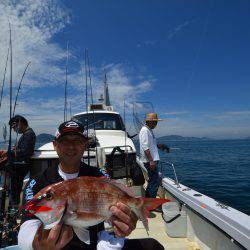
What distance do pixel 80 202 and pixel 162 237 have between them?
11.9ft

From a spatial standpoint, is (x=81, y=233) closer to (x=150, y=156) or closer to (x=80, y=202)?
(x=80, y=202)

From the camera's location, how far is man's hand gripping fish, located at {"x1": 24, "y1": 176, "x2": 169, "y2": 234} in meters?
1.91

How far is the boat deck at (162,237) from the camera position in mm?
4656

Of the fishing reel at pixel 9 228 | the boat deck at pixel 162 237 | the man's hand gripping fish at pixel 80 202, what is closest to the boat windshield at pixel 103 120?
the boat deck at pixel 162 237

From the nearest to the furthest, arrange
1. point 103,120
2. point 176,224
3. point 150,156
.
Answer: point 176,224
point 150,156
point 103,120

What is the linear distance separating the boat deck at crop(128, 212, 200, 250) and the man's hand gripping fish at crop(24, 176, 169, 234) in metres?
2.97

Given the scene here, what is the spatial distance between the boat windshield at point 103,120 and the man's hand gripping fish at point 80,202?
6.80m

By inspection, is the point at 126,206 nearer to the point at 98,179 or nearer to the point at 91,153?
the point at 98,179

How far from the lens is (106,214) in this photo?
6.65ft

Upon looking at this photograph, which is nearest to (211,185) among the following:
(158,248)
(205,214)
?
(205,214)

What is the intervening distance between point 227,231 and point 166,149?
155 inches

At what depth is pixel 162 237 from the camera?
16.6ft

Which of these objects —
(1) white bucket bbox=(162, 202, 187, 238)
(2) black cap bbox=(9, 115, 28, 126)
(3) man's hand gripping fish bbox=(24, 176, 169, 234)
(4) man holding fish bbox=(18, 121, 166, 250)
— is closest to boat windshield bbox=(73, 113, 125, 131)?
(2) black cap bbox=(9, 115, 28, 126)

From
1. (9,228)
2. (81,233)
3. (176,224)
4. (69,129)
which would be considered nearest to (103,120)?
(176,224)
